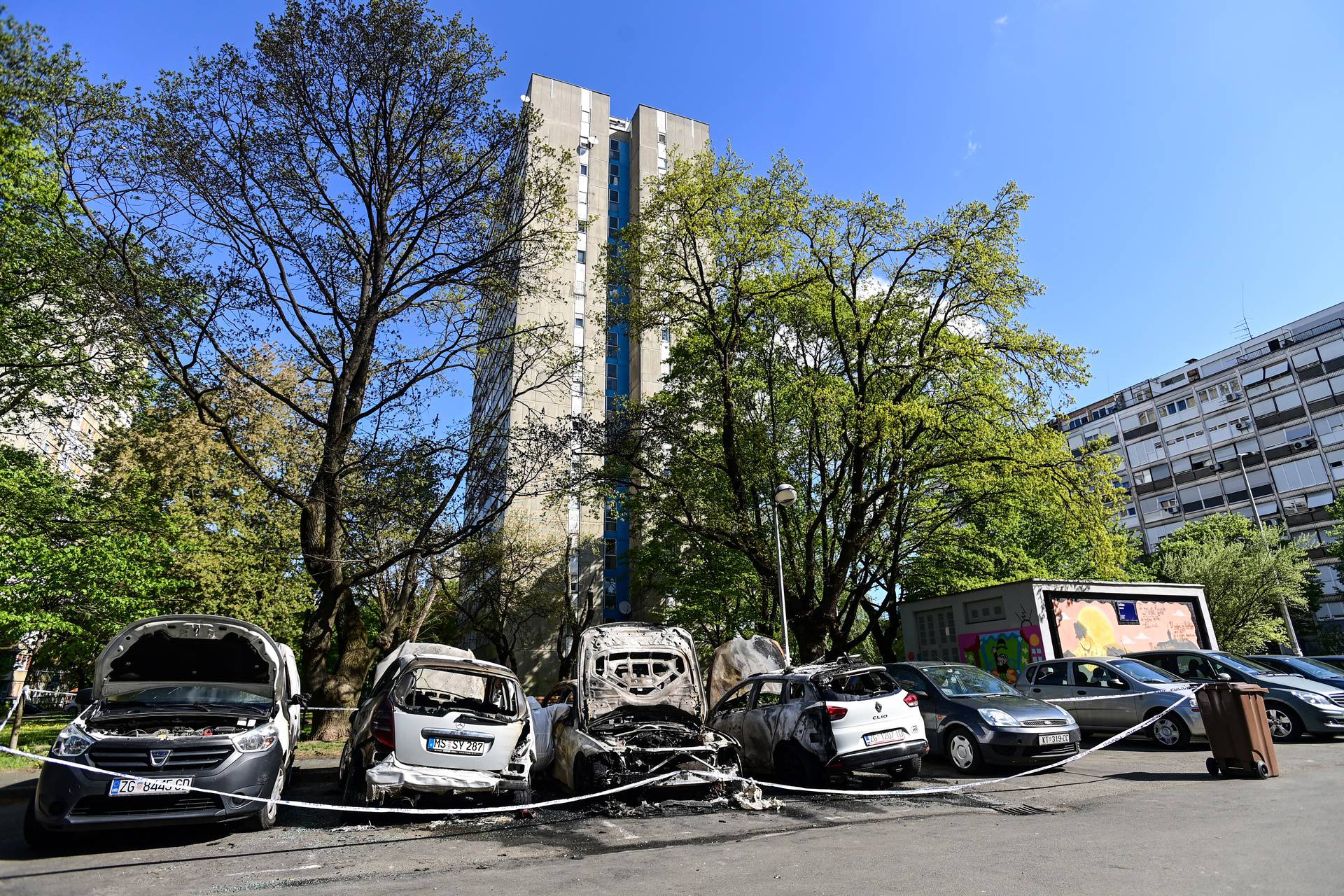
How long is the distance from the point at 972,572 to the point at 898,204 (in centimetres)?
1534

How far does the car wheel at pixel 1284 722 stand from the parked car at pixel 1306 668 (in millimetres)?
971

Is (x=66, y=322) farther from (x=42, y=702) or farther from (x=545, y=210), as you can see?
(x=42, y=702)

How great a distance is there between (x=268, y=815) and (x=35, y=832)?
181cm

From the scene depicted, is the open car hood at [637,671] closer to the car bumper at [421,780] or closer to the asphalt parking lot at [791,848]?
the asphalt parking lot at [791,848]

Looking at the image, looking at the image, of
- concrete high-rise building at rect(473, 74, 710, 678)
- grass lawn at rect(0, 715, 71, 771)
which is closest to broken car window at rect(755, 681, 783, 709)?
grass lawn at rect(0, 715, 71, 771)

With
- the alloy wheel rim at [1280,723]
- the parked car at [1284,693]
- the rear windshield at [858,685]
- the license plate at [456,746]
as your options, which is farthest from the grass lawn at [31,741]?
the alloy wheel rim at [1280,723]

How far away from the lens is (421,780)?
7125mm

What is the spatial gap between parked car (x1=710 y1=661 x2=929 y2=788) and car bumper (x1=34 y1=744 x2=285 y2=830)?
626 cm

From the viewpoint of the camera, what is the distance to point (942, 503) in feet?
74.6

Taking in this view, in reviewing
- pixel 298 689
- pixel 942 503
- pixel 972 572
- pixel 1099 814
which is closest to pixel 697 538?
pixel 942 503

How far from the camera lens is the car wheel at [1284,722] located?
467 inches

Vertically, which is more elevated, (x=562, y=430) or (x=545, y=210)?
(x=545, y=210)

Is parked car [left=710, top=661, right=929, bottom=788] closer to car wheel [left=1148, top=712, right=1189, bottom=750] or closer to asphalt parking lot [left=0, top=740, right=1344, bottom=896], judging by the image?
asphalt parking lot [left=0, top=740, right=1344, bottom=896]

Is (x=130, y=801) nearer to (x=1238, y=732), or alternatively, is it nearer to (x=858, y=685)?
(x=858, y=685)
